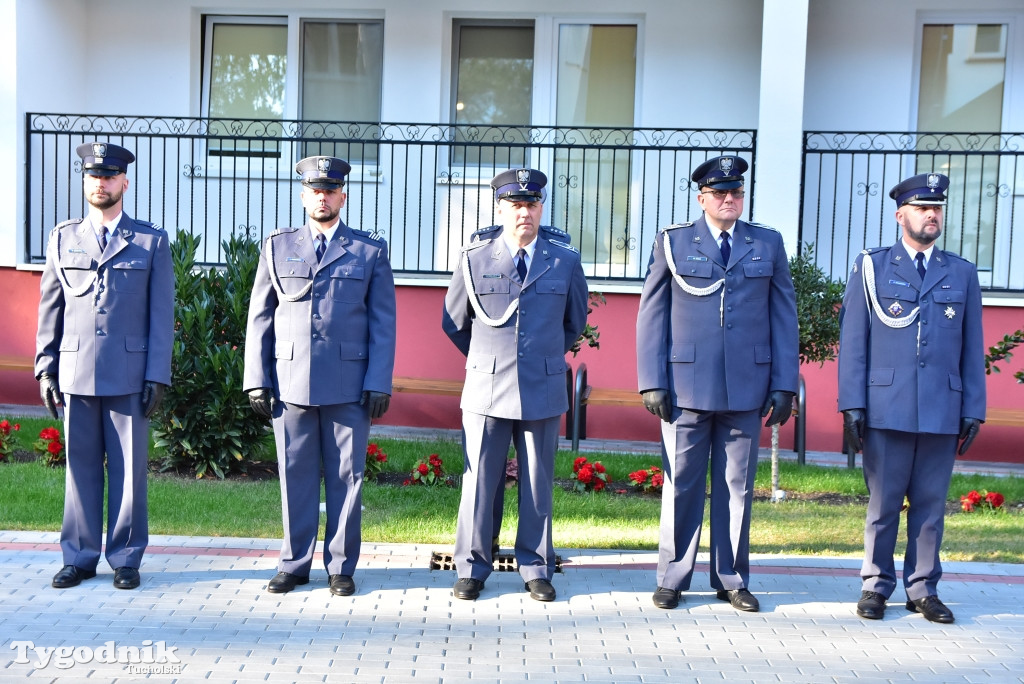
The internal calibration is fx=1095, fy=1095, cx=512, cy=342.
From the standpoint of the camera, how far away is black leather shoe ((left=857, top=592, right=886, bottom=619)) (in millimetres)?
5223

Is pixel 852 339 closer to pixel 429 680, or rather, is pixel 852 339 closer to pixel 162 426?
pixel 429 680

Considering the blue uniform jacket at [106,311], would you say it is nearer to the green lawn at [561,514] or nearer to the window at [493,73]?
the green lawn at [561,514]

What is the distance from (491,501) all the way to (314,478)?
90 cm

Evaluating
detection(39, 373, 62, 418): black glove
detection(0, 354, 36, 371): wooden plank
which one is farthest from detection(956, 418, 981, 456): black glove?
detection(0, 354, 36, 371): wooden plank

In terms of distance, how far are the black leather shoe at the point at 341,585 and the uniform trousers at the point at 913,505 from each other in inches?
99.1

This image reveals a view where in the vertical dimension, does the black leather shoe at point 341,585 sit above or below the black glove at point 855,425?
below

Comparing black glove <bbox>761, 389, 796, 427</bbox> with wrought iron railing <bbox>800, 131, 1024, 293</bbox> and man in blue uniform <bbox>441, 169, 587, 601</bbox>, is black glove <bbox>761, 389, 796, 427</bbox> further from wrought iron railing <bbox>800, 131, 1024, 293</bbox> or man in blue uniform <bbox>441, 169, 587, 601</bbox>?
wrought iron railing <bbox>800, 131, 1024, 293</bbox>

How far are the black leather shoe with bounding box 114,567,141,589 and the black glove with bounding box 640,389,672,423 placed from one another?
8.77 ft

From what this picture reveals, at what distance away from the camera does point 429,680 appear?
430 centimetres

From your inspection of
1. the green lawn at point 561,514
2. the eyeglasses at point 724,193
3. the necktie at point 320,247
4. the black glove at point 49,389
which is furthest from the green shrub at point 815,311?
the black glove at point 49,389

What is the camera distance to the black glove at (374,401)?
5445mm

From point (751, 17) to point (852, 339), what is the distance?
21.5ft

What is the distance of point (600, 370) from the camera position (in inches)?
406

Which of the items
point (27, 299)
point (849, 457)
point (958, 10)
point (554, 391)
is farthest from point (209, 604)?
point (958, 10)
